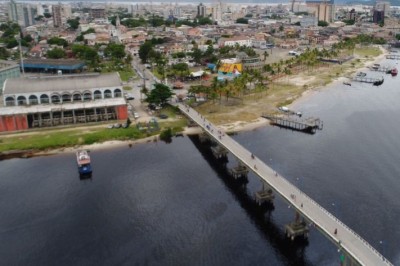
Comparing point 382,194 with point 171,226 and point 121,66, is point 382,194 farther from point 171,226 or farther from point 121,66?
point 121,66

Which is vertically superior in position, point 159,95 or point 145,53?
point 145,53

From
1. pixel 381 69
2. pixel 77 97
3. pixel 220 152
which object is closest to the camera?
pixel 220 152

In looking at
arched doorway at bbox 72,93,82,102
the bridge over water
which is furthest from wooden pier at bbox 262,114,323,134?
arched doorway at bbox 72,93,82,102

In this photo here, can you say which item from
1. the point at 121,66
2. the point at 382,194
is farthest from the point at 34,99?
the point at 382,194

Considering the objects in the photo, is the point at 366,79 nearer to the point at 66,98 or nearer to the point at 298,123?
the point at 298,123

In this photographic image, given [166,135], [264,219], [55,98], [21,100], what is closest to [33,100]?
[21,100]

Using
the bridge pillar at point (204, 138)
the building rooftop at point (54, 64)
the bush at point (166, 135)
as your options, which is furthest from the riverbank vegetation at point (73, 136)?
the building rooftop at point (54, 64)
